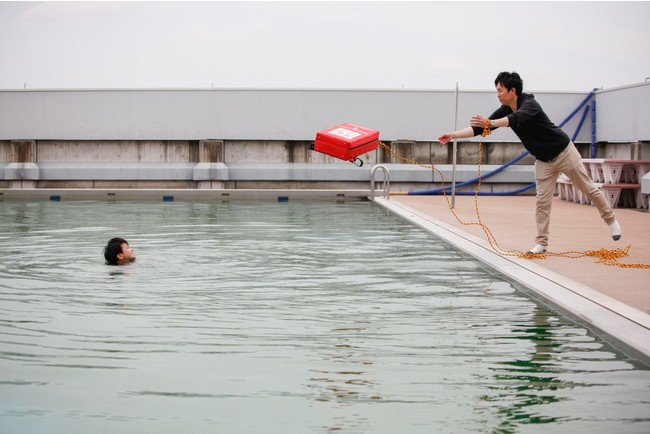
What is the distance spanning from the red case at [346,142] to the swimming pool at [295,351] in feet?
15.4

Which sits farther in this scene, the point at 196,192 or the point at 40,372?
the point at 196,192

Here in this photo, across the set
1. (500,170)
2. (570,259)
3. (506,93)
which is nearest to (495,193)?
(500,170)

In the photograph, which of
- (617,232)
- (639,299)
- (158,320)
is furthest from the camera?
(617,232)

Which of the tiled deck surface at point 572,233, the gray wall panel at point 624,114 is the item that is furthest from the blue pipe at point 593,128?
the tiled deck surface at point 572,233

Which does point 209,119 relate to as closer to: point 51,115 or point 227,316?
point 51,115

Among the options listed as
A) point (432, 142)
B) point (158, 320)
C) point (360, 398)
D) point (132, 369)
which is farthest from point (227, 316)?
point (432, 142)

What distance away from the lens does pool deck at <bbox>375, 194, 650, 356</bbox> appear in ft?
22.3

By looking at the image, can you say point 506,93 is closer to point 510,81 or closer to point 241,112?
point 510,81

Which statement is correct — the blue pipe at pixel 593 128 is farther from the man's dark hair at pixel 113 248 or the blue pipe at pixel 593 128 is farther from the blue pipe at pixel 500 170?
the man's dark hair at pixel 113 248

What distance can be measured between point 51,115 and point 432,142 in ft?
35.7

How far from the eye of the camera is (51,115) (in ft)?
92.3

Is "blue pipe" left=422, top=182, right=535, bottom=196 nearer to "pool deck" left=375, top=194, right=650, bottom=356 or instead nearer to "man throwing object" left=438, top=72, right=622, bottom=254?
"pool deck" left=375, top=194, right=650, bottom=356

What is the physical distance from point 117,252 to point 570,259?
15.5 ft

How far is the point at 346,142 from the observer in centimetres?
1571
